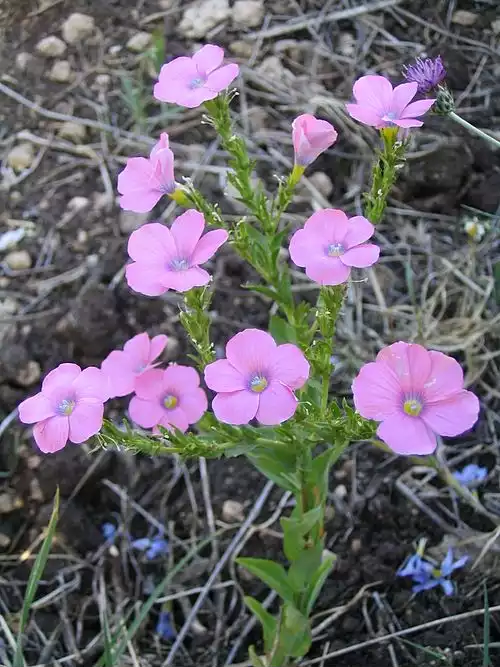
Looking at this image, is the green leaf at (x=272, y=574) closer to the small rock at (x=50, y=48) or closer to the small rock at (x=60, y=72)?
the small rock at (x=60, y=72)

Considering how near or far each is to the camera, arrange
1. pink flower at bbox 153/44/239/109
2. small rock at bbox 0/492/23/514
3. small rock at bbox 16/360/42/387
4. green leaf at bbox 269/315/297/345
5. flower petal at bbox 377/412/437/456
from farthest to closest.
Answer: small rock at bbox 16/360/42/387
small rock at bbox 0/492/23/514
green leaf at bbox 269/315/297/345
pink flower at bbox 153/44/239/109
flower petal at bbox 377/412/437/456

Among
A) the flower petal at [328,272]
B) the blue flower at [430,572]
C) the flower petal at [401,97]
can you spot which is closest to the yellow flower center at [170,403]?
the flower petal at [328,272]

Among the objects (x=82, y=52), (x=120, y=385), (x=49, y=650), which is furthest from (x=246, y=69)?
(x=49, y=650)

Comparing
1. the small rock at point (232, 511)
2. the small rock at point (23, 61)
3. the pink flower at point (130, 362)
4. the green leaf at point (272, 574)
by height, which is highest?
the pink flower at point (130, 362)

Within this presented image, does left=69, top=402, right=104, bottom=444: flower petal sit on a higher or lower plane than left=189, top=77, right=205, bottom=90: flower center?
lower

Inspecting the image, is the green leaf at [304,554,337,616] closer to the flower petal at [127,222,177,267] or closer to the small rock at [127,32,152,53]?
the flower petal at [127,222,177,267]

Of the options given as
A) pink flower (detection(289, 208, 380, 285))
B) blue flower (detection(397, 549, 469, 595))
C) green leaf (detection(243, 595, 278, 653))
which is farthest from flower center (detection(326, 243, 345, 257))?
blue flower (detection(397, 549, 469, 595))

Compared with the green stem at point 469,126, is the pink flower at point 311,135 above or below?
above
